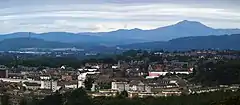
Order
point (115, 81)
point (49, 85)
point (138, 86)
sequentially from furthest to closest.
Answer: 1. point (49, 85)
2. point (115, 81)
3. point (138, 86)

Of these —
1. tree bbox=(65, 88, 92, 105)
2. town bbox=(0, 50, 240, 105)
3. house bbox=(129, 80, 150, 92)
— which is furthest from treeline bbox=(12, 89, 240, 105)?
house bbox=(129, 80, 150, 92)

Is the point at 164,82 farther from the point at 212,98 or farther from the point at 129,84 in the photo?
the point at 212,98

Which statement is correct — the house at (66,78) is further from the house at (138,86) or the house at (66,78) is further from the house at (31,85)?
the house at (138,86)

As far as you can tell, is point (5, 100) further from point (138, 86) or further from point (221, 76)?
point (221, 76)

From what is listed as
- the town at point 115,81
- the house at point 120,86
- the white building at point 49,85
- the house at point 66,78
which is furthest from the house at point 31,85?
the house at point 120,86

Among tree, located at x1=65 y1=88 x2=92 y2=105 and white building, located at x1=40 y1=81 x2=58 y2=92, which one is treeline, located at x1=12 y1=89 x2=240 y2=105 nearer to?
tree, located at x1=65 y1=88 x2=92 y2=105

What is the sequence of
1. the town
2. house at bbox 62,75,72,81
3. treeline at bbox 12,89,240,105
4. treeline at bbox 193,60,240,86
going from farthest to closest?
house at bbox 62,75,72,81 < treeline at bbox 193,60,240,86 < the town < treeline at bbox 12,89,240,105

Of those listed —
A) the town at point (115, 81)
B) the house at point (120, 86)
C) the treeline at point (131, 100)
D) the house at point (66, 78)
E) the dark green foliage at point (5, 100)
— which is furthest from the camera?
the house at point (66, 78)

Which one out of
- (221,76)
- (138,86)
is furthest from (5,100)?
(221,76)
